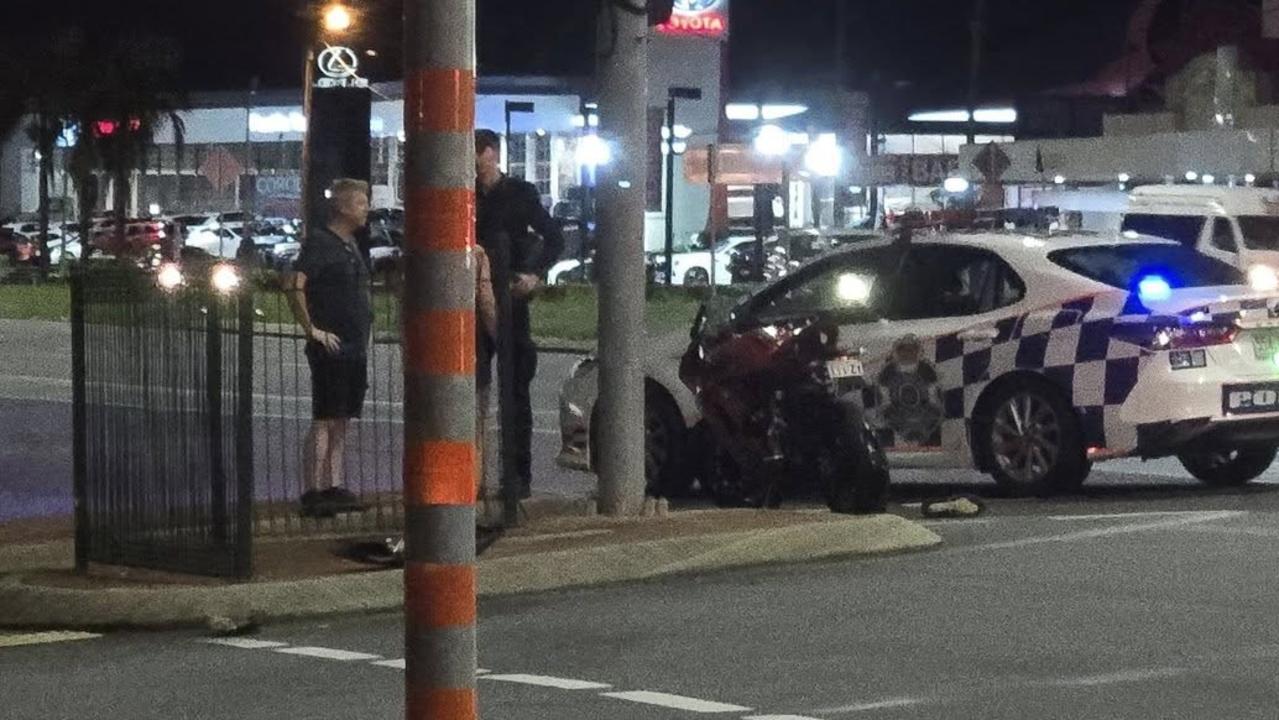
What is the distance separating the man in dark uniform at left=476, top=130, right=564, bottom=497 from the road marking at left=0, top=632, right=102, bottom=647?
3.37 m

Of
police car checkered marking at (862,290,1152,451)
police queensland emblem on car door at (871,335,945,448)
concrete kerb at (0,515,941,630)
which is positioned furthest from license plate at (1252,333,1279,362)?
concrete kerb at (0,515,941,630)

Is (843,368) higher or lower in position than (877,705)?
higher

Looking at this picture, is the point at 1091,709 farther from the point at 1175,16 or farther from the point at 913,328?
the point at 1175,16

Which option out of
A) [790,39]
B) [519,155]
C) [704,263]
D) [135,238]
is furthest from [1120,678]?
[790,39]

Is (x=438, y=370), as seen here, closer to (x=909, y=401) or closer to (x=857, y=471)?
(x=857, y=471)

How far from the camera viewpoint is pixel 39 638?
9.71 m

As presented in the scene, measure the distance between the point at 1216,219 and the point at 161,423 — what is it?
21.0 m

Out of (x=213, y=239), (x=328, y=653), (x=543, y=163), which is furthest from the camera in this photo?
(x=543, y=163)

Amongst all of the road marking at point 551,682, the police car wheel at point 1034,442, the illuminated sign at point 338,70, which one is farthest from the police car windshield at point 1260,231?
the road marking at point 551,682

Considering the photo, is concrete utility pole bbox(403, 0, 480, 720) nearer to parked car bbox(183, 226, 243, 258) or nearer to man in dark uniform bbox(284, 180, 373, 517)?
man in dark uniform bbox(284, 180, 373, 517)

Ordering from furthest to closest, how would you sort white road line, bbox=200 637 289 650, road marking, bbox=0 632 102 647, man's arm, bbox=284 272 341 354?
man's arm, bbox=284 272 341 354 < road marking, bbox=0 632 102 647 < white road line, bbox=200 637 289 650

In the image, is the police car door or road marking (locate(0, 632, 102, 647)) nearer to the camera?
road marking (locate(0, 632, 102, 647))

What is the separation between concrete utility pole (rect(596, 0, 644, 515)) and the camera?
1179cm

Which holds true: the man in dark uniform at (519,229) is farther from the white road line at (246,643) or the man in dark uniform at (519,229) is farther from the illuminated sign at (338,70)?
the white road line at (246,643)
